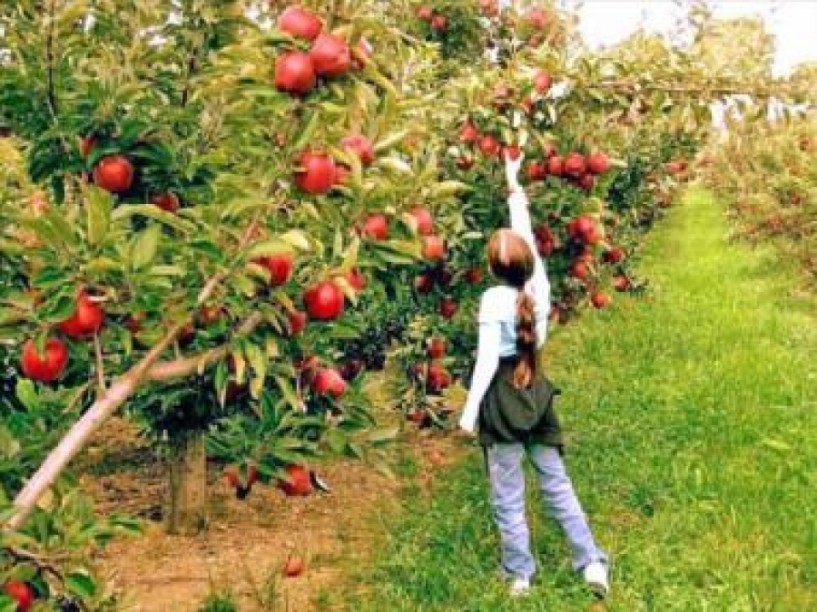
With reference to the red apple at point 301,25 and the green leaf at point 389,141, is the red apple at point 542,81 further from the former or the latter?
the red apple at point 301,25

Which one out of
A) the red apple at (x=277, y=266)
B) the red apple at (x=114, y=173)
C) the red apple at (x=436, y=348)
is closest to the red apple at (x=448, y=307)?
the red apple at (x=436, y=348)

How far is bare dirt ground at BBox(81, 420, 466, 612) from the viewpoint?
4289 mm

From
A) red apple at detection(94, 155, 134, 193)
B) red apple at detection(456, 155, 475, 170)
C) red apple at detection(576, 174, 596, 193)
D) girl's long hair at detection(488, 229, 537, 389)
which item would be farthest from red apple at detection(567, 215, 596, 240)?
red apple at detection(94, 155, 134, 193)

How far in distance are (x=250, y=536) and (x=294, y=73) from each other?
2.83 metres

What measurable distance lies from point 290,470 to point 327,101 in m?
1.57

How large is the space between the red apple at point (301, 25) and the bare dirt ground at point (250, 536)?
1.72m

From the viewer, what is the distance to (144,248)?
2.54 m

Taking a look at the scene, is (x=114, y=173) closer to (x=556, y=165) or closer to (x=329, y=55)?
(x=329, y=55)

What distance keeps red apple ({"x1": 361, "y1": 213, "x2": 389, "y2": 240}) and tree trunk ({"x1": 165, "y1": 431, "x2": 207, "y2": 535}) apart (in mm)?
1825

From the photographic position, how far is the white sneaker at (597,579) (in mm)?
4180

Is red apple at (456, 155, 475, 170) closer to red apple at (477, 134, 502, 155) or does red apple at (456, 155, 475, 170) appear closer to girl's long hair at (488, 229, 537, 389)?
red apple at (477, 134, 502, 155)

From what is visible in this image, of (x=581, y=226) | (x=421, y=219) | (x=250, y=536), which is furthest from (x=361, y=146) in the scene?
(x=581, y=226)

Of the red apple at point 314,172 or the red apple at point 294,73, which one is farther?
the red apple at point 314,172

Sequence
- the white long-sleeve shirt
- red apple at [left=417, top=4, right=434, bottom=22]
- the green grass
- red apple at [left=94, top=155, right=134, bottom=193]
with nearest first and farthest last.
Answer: red apple at [left=94, top=155, right=134, bottom=193] < the white long-sleeve shirt < the green grass < red apple at [left=417, top=4, right=434, bottom=22]
